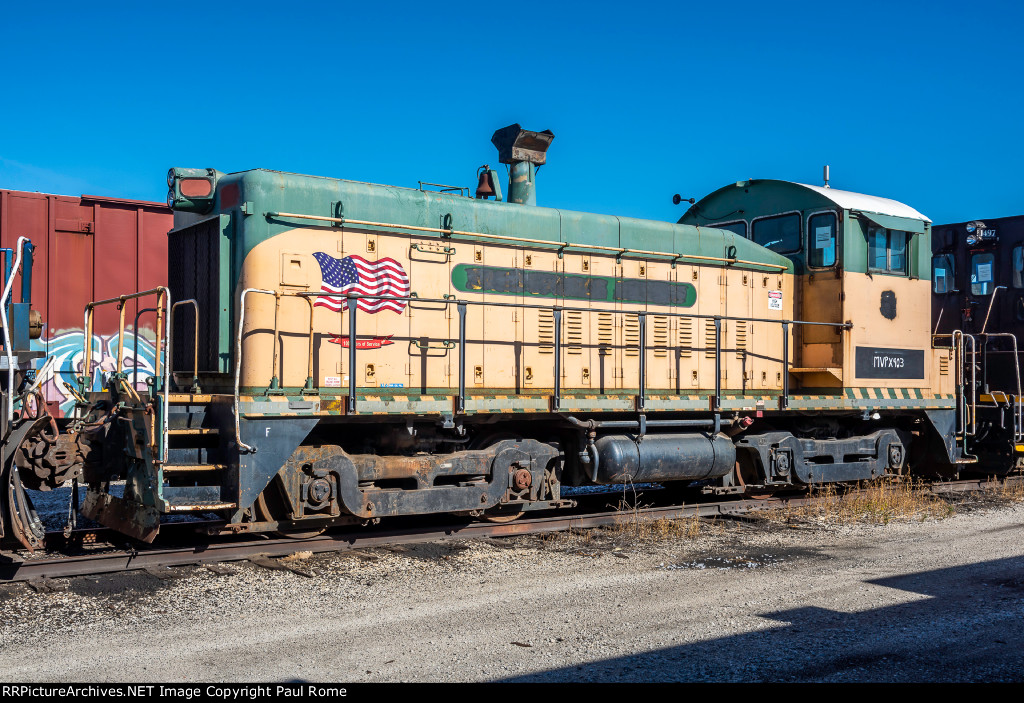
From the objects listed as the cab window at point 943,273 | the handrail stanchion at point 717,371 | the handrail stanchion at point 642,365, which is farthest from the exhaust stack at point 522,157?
the cab window at point 943,273

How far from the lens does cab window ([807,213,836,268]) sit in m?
10.5

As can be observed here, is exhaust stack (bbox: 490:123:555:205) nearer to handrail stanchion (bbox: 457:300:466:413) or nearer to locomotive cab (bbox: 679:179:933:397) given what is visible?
handrail stanchion (bbox: 457:300:466:413)

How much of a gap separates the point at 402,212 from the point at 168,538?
12.1 ft

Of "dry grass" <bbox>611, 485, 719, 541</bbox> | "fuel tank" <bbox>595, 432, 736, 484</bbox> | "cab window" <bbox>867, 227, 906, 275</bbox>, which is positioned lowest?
"dry grass" <bbox>611, 485, 719, 541</bbox>

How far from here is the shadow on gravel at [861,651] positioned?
465cm

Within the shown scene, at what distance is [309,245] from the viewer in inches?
312

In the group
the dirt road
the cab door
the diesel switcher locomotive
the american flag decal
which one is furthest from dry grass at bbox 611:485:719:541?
the american flag decal

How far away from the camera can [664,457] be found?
365 inches

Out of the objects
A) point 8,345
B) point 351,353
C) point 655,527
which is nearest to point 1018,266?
point 655,527

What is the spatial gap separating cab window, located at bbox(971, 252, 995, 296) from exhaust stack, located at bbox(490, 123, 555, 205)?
7852mm

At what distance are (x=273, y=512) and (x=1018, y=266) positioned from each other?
1142cm

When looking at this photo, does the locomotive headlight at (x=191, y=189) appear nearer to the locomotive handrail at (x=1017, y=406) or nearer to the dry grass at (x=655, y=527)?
the dry grass at (x=655, y=527)

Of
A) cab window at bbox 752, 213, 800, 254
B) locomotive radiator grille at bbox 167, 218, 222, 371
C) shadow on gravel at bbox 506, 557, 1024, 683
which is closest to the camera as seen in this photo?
shadow on gravel at bbox 506, 557, 1024, 683

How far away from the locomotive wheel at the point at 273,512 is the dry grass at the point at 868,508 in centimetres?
508
